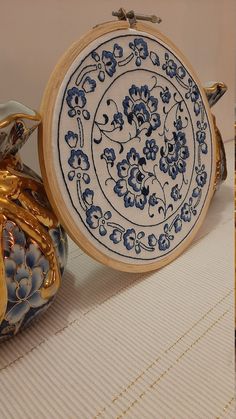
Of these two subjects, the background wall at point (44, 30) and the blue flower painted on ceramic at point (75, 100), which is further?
the background wall at point (44, 30)

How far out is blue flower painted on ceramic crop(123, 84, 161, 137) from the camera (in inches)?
20.0

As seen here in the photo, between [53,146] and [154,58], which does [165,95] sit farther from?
[53,146]

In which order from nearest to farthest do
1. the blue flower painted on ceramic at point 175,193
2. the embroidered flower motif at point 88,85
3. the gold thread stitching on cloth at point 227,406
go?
the gold thread stitching on cloth at point 227,406, the embroidered flower motif at point 88,85, the blue flower painted on ceramic at point 175,193

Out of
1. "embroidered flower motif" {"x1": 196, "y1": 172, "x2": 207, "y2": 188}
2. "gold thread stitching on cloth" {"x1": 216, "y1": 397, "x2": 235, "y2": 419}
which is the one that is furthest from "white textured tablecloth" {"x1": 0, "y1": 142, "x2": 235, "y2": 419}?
"embroidered flower motif" {"x1": 196, "y1": 172, "x2": 207, "y2": 188}

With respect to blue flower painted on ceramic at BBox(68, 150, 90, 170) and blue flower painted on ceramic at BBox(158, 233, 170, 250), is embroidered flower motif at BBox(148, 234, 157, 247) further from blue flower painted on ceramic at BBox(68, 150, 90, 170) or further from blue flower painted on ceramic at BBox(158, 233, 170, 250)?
blue flower painted on ceramic at BBox(68, 150, 90, 170)

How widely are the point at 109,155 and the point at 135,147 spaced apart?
0.14ft

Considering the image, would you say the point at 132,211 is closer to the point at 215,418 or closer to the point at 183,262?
the point at 183,262

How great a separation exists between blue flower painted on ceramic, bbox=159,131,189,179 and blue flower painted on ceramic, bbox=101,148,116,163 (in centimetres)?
8

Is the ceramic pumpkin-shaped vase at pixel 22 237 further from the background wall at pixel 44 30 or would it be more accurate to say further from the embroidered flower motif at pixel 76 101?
the background wall at pixel 44 30

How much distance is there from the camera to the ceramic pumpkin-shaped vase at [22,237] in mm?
398

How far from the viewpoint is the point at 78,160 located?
46 cm

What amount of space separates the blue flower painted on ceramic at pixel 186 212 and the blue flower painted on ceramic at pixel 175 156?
0.05 metres

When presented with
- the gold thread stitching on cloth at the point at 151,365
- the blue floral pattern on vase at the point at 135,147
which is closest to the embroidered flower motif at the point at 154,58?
the blue floral pattern on vase at the point at 135,147

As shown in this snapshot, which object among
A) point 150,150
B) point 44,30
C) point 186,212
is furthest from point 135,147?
point 44,30
